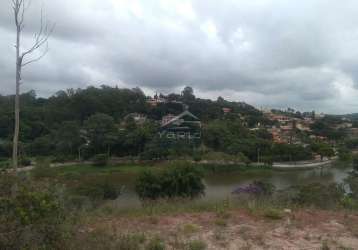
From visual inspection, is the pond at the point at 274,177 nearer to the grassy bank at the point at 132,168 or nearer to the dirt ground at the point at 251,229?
the grassy bank at the point at 132,168

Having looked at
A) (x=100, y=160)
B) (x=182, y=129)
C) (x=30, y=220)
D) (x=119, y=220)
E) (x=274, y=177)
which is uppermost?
(x=182, y=129)

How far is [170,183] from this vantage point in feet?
48.8

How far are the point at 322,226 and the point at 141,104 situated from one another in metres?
46.7

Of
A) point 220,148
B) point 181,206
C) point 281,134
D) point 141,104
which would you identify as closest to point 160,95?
point 141,104

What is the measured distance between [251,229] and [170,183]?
36.1 ft

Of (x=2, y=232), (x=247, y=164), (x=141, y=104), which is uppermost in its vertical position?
(x=141, y=104)

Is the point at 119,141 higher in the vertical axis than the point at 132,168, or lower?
higher

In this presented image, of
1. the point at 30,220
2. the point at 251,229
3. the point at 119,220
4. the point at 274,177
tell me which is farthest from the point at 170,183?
the point at 274,177

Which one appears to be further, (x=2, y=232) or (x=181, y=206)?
(x=181, y=206)

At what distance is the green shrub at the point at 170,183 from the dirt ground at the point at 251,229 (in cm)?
1008

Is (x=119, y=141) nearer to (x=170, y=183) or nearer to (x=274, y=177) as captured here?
(x=274, y=177)

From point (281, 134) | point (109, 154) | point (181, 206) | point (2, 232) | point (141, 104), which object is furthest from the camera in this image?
point (141, 104)

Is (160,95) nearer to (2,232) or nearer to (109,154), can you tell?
(109,154)

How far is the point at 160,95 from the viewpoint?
64.1m
